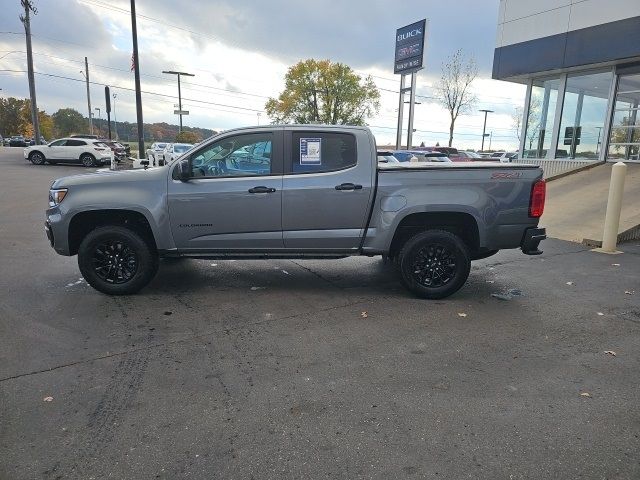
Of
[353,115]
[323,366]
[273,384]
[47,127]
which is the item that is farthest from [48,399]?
[47,127]

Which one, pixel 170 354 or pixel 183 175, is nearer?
pixel 170 354

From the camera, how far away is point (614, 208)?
7.85 metres

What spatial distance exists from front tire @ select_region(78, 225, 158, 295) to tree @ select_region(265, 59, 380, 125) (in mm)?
55361

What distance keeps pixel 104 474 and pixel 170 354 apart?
1433 mm

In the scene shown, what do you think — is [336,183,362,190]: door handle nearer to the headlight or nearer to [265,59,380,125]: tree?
the headlight

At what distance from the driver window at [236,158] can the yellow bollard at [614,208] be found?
609 cm

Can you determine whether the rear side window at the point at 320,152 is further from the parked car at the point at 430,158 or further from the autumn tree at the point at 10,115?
the autumn tree at the point at 10,115

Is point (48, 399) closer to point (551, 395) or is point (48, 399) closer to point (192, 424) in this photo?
point (192, 424)

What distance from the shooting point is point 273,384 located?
133 inches

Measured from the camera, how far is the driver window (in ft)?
17.0

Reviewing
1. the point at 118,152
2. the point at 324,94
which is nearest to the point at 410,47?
the point at 118,152

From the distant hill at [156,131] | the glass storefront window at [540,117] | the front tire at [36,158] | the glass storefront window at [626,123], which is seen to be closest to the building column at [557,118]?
the glass storefront window at [540,117]

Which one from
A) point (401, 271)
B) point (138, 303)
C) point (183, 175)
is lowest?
point (138, 303)

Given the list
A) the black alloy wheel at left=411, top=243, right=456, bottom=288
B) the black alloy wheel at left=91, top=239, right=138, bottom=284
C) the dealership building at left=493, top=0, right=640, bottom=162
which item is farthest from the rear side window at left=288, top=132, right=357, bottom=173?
the dealership building at left=493, top=0, right=640, bottom=162
